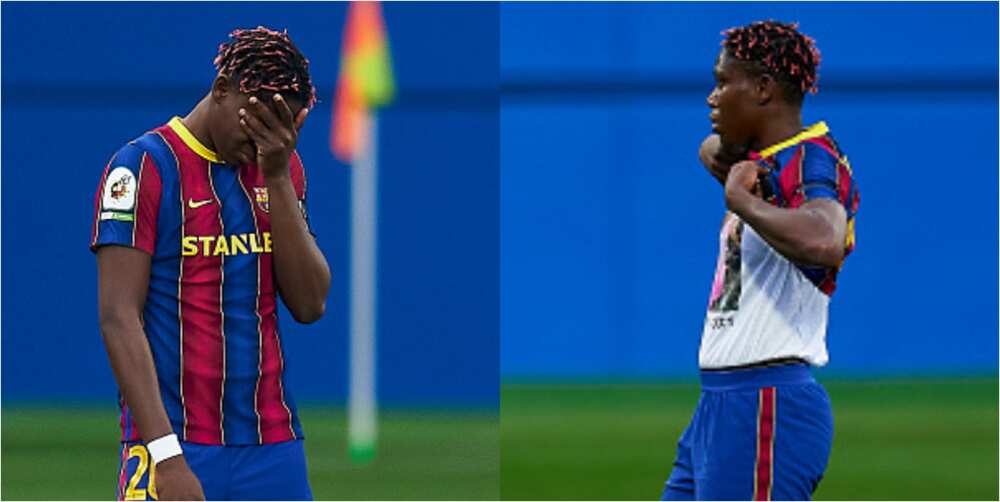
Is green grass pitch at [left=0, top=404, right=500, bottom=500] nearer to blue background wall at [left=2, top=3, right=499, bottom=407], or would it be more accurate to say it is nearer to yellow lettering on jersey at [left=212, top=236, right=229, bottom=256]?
blue background wall at [left=2, top=3, right=499, bottom=407]

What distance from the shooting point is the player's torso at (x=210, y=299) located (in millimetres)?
3596

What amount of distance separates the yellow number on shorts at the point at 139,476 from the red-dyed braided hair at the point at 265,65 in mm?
743

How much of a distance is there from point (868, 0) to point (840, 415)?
2.53 meters

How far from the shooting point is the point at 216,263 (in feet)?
11.8

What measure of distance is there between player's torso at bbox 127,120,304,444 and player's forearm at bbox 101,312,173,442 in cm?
10

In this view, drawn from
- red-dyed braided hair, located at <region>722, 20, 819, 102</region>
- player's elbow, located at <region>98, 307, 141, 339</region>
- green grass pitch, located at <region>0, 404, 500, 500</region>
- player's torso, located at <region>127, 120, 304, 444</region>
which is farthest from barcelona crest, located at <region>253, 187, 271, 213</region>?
green grass pitch, located at <region>0, 404, 500, 500</region>

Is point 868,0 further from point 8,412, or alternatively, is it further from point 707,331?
point 707,331

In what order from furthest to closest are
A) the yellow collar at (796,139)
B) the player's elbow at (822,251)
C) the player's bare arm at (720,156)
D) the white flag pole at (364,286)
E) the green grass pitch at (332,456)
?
the white flag pole at (364,286), the green grass pitch at (332,456), the player's bare arm at (720,156), the yellow collar at (796,139), the player's elbow at (822,251)

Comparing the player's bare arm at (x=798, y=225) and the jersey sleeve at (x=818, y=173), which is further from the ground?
the jersey sleeve at (x=818, y=173)

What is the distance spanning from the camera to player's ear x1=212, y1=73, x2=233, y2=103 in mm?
3621

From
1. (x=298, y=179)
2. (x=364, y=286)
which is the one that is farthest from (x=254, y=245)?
(x=364, y=286)

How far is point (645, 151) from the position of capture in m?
10.7

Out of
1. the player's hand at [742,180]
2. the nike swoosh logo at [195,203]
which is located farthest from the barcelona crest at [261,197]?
the player's hand at [742,180]

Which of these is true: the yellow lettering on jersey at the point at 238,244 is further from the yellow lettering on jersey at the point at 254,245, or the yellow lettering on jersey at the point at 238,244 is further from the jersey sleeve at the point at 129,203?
the jersey sleeve at the point at 129,203
